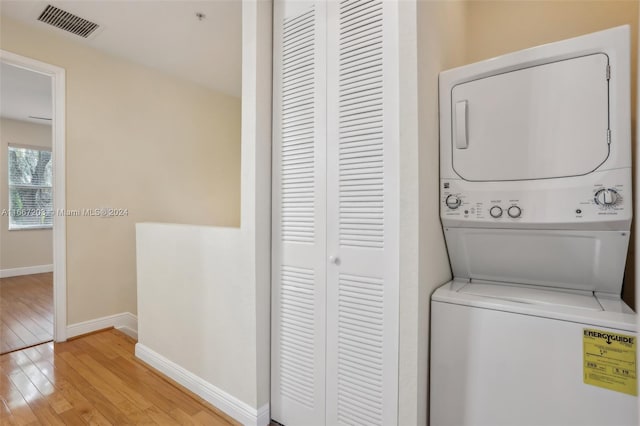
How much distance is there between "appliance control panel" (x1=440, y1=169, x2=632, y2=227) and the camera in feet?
3.53

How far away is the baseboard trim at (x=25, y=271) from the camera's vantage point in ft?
16.0

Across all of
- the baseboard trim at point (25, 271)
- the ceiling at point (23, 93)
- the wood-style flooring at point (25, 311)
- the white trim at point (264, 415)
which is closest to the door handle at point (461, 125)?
the white trim at point (264, 415)

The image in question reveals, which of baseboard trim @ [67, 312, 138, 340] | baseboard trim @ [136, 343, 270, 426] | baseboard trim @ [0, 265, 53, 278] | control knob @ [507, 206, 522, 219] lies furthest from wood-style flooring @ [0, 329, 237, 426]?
baseboard trim @ [0, 265, 53, 278]

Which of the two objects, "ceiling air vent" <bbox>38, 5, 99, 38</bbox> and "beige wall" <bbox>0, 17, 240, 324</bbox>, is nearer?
"ceiling air vent" <bbox>38, 5, 99, 38</bbox>

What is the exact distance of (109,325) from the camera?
294 centimetres

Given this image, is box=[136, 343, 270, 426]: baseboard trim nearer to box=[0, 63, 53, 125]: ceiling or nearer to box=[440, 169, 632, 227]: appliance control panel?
box=[440, 169, 632, 227]: appliance control panel

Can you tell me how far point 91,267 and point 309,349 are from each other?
7.68ft

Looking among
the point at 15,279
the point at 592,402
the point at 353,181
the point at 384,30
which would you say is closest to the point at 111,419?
the point at 353,181

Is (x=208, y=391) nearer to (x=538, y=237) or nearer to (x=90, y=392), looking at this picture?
(x=90, y=392)

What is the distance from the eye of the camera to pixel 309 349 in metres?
1.56

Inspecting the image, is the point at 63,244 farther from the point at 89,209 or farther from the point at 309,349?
the point at 309,349

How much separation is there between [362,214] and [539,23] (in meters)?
1.48

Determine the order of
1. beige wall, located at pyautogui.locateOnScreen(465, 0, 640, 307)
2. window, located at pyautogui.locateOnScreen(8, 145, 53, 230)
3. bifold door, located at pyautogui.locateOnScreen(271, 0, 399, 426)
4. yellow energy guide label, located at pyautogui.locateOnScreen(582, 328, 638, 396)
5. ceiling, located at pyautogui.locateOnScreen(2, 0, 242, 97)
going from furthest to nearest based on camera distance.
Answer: window, located at pyautogui.locateOnScreen(8, 145, 53, 230)
ceiling, located at pyautogui.locateOnScreen(2, 0, 242, 97)
beige wall, located at pyautogui.locateOnScreen(465, 0, 640, 307)
bifold door, located at pyautogui.locateOnScreen(271, 0, 399, 426)
yellow energy guide label, located at pyautogui.locateOnScreen(582, 328, 638, 396)

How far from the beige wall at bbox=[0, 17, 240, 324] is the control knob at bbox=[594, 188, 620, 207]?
339 cm
